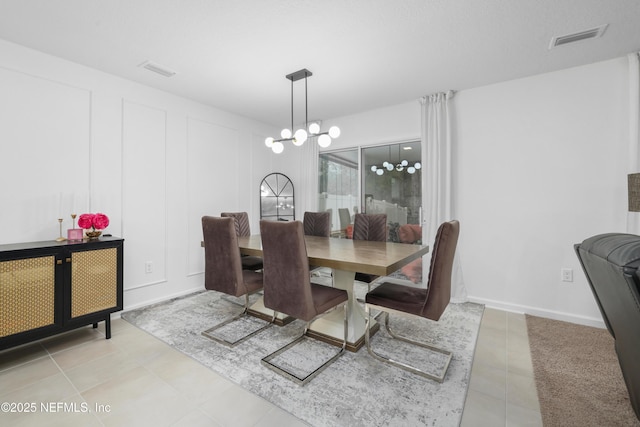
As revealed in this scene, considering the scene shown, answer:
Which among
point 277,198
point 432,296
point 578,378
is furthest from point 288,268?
point 277,198

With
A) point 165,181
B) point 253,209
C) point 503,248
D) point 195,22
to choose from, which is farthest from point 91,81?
point 503,248

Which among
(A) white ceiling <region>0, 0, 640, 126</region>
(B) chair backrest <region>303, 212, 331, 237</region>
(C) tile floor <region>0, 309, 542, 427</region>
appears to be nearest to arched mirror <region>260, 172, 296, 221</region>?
(B) chair backrest <region>303, 212, 331, 237</region>

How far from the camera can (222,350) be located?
229cm

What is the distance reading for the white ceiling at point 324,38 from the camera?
1.97 m

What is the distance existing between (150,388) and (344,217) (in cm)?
341

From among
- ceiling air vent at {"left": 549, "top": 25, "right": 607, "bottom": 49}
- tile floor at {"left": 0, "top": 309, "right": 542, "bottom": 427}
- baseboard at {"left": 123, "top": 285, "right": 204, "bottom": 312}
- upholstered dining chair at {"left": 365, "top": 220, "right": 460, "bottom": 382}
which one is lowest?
tile floor at {"left": 0, "top": 309, "right": 542, "bottom": 427}

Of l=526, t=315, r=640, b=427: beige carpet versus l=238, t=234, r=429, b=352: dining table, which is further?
l=238, t=234, r=429, b=352: dining table

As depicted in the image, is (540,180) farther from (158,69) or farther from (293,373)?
(158,69)

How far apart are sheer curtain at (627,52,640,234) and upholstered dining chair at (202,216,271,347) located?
3427 mm

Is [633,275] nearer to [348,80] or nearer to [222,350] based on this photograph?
[222,350]

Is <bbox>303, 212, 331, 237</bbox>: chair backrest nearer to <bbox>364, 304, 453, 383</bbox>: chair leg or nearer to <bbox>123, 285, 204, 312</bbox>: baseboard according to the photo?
<bbox>364, 304, 453, 383</bbox>: chair leg

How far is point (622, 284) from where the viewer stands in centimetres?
102

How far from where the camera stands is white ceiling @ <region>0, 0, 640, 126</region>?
6.45ft

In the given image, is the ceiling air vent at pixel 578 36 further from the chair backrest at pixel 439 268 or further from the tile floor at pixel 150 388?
the tile floor at pixel 150 388
